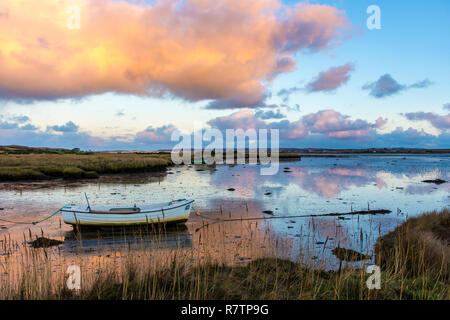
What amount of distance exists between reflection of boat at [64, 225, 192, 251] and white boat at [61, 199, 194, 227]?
0.49 m

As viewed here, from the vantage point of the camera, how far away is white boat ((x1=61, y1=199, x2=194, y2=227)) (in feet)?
51.2

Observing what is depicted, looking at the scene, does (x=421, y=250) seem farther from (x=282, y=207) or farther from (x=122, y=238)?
(x=282, y=207)

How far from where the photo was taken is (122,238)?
14.8 meters

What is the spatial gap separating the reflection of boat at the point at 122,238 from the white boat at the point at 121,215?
0.49 m

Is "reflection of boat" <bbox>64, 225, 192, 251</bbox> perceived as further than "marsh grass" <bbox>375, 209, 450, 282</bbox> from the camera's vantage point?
Yes

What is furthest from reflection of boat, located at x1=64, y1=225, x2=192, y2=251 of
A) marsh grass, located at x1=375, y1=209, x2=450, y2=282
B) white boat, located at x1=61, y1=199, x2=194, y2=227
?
marsh grass, located at x1=375, y1=209, x2=450, y2=282

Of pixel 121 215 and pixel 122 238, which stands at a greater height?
pixel 121 215

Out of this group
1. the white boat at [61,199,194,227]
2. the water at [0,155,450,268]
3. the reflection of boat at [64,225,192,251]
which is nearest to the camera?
the reflection of boat at [64,225,192,251]

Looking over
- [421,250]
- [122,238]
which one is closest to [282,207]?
[122,238]

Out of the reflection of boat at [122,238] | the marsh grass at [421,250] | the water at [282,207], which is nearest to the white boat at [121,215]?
the reflection of boat at [122,238]

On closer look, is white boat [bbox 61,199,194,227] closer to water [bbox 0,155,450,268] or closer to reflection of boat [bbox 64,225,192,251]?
reflection of boat [bbox 64,225,192,251]

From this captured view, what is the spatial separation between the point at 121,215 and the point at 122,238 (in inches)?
53.9
